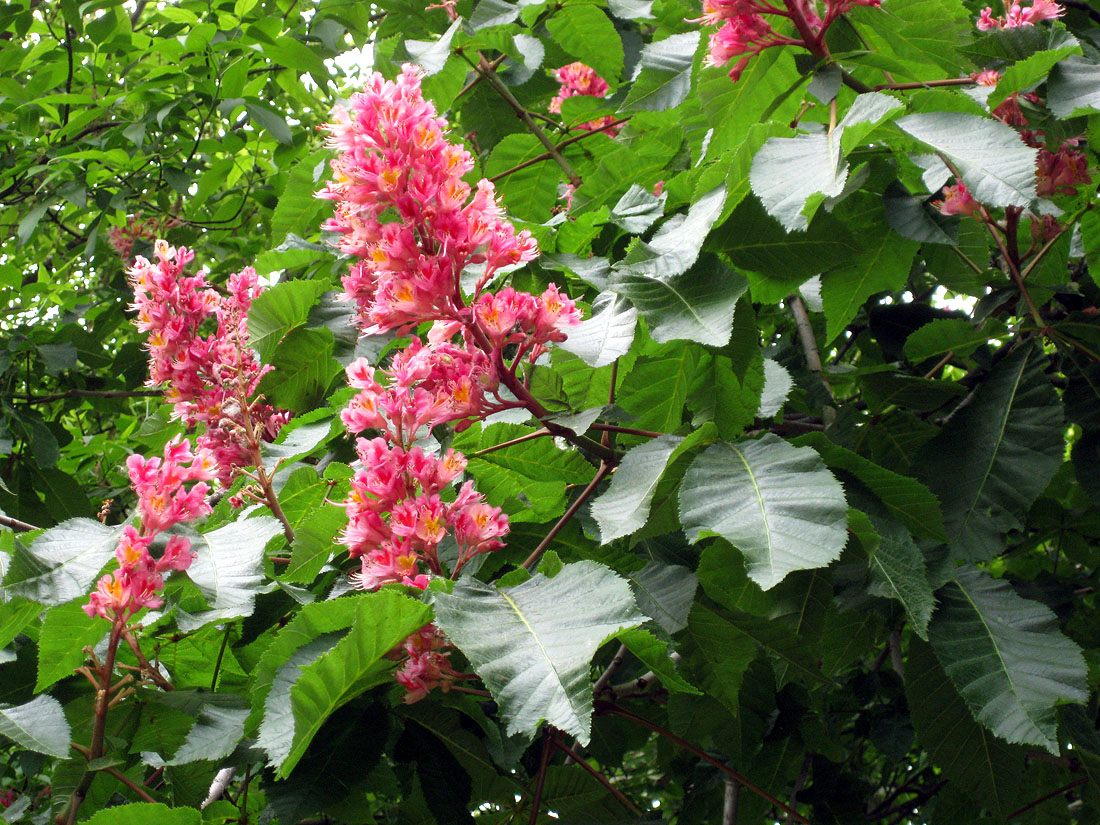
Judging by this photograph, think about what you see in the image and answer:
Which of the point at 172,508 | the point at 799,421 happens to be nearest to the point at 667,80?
the point at 799,421

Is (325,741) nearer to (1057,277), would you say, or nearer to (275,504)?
(275,504)

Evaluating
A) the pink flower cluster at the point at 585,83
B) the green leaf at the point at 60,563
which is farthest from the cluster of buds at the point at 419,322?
the pink flower cluster at the point at 585,83

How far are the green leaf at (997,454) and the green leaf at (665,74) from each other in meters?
0.85

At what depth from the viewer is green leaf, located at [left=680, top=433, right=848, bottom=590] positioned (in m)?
0.99

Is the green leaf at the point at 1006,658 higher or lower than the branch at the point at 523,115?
lower

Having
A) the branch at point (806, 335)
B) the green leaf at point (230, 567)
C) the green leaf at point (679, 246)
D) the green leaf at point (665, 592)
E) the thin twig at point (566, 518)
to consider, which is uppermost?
the green leaf at point (679, 246)

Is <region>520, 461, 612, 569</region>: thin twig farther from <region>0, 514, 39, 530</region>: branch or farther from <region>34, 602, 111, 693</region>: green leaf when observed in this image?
<region>0, 514, 39, 530</region>: branch

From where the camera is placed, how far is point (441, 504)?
125 cm

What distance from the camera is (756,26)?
1.39m

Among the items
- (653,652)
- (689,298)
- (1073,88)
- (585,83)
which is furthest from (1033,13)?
(653,652)

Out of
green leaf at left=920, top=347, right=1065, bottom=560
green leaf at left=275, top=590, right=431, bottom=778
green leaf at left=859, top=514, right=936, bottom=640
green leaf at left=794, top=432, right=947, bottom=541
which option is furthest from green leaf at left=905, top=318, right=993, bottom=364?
green leaf at left=275, top=590, right=431, bottom=778

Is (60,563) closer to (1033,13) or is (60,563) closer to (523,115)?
(523,115)

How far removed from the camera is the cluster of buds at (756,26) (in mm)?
1380

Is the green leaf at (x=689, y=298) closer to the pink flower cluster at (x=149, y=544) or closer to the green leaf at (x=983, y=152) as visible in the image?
the green leaf at (x=983, y=152)
